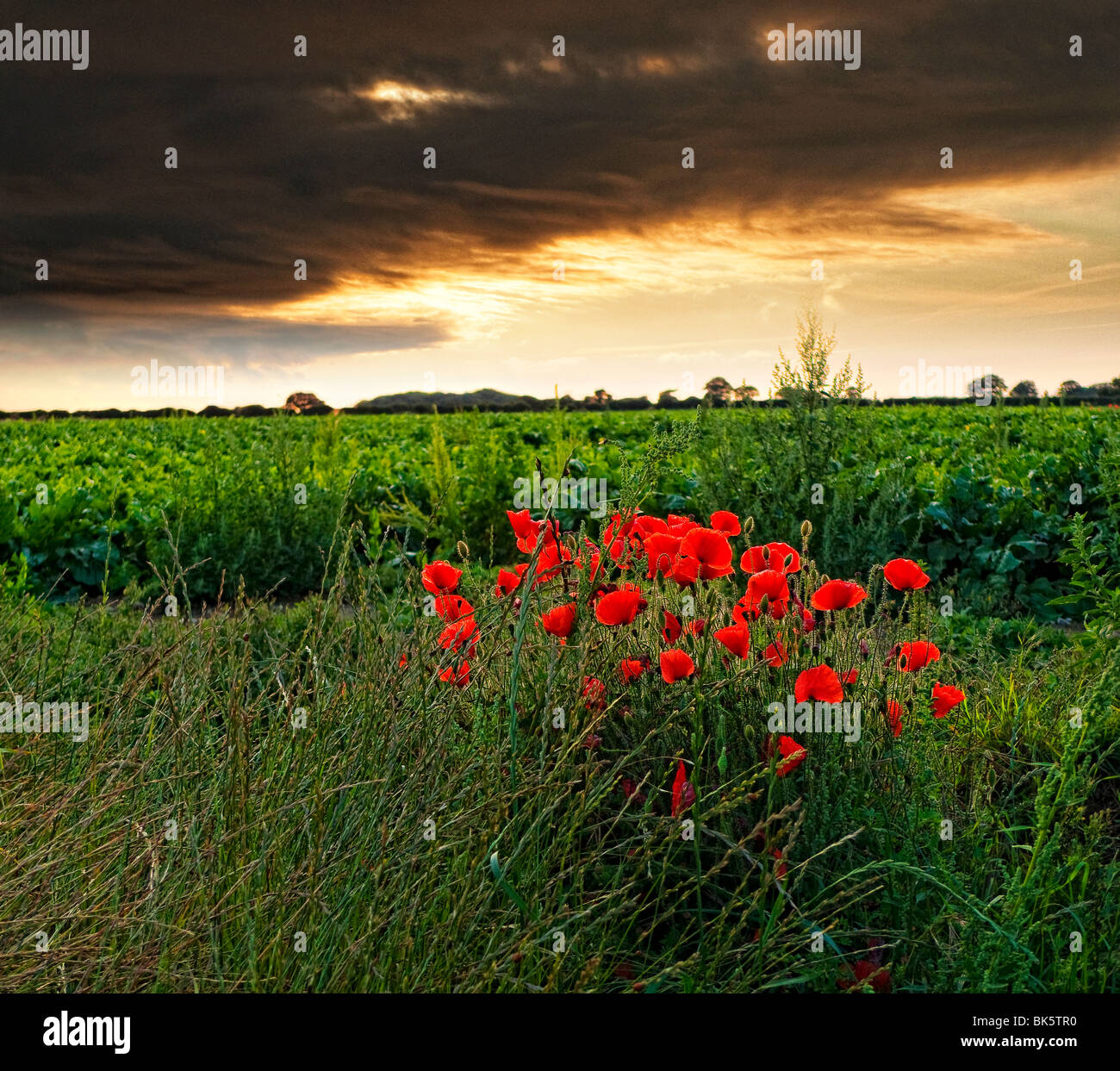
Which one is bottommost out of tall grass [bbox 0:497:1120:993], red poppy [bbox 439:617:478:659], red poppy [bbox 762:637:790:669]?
tall grass [bbox 0:497:1120:993]

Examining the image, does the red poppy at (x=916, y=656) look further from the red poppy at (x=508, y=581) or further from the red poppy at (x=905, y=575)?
the red poppy at (x=508, y=581)

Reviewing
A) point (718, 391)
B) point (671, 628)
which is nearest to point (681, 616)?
point (671, 628)

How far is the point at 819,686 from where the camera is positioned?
251 cm

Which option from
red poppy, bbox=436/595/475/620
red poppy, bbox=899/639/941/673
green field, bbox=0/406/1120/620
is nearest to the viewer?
red poppy, bbox=899/639/941/673

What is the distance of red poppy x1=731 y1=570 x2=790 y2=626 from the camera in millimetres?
2592

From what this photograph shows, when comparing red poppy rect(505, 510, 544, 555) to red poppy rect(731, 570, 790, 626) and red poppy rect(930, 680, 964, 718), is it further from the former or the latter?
red poppy rect(930, 680, 964, 718)

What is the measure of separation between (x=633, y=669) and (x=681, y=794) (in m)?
0.52

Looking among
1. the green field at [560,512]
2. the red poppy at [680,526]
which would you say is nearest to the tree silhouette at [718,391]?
the green field at [560,512]

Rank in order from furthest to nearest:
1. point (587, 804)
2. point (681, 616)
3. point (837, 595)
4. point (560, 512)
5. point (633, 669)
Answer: point (560, 512) < point (681, 616) < point (633, 669) < point (837, 595) < point (587, 804)

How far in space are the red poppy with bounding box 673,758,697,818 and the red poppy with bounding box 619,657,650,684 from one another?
0.46 meters

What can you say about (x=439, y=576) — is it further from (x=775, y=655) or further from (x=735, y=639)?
(x=775, y=655)

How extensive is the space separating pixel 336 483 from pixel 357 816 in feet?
20.7

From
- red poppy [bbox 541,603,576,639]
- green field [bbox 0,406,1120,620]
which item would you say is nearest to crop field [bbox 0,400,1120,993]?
red poppy [bbox 541,603,576,639]
